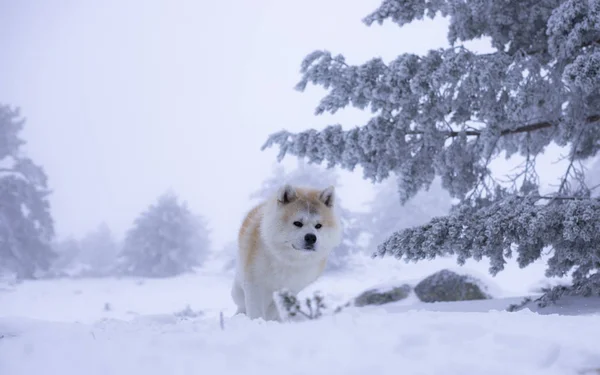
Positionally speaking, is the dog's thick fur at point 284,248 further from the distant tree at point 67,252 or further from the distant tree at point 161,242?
the distant tree at point 67,252

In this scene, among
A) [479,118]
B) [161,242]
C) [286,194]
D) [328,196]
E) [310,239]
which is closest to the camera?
[310,239]

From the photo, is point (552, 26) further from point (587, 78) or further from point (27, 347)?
point (27, 347)

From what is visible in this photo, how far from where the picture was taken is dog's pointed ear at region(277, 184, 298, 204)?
5.01 meters

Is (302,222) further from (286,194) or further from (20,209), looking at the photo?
(20,209)

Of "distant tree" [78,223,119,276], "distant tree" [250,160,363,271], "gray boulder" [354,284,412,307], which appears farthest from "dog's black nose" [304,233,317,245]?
"distant tree" [78,223,119,276]

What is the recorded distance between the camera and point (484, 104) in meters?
6.23

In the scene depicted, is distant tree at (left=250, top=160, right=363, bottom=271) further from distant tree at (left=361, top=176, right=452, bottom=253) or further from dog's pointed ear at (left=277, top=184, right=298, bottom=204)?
dog's pointed ear at (left=277, top=184, right=298, bottom=204)

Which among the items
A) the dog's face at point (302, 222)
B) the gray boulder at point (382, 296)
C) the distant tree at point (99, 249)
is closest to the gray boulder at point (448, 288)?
the gray boulder at point (382, 296)

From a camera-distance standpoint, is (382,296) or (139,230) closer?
(382,296)

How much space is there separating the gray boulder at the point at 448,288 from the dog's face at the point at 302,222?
5318 millimetres

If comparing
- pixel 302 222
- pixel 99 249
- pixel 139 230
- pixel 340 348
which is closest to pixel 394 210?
pixel 139 230

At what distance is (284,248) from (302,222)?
331mm

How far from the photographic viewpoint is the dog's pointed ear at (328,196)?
5.24m

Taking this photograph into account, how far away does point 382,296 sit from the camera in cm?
1000
